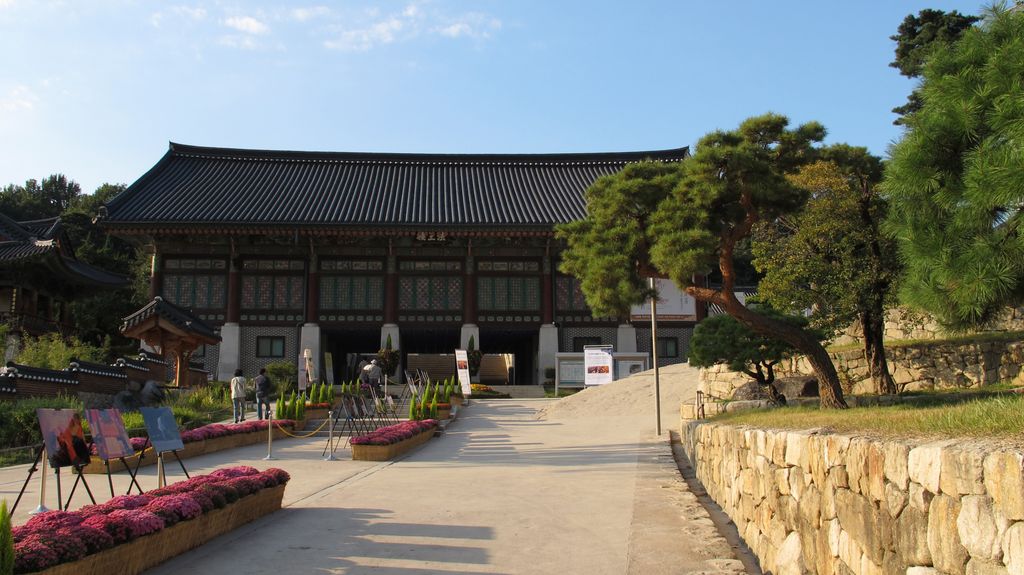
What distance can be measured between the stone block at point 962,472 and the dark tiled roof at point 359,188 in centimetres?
3206

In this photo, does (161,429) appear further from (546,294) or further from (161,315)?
(546,294)

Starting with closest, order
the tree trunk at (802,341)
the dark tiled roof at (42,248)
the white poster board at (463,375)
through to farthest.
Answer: the tree trunk at (802,341)
the white poster board at (463,375)
the dark tiled roof at (42,248)

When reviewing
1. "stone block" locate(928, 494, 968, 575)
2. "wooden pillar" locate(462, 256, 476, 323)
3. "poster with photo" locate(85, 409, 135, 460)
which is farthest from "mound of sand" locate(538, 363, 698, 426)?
"stone block" locate(928, 494, 968, 575)

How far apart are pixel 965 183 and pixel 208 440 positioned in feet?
46.0

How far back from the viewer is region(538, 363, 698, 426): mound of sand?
78.5 ft

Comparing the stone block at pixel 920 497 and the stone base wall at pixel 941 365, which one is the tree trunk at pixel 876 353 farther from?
the stone block at pixel 920 497

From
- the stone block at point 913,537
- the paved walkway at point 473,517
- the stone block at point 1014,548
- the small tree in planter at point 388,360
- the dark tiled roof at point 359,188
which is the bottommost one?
the paved walkway at point 473,517

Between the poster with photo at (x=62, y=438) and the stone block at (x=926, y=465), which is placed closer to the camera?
the stone block at (x=926, y=465)

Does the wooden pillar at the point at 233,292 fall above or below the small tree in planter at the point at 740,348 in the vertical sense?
above

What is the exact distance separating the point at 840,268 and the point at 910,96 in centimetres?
1507

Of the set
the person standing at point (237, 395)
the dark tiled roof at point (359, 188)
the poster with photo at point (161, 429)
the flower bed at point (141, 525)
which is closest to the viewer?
the flower bed at point (141, 525)

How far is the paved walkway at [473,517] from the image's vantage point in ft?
23.3

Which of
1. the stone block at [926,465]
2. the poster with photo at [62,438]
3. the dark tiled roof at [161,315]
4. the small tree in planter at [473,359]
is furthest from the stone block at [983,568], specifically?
the small tree in planter at [473,359]

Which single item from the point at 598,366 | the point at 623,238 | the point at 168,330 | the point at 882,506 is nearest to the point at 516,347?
the point at 598,366
